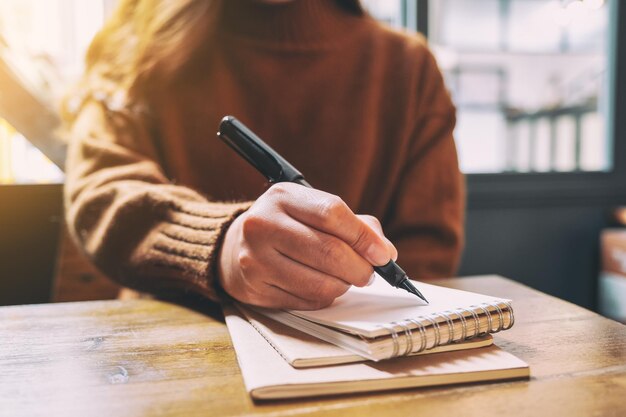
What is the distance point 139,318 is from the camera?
0.54 metres

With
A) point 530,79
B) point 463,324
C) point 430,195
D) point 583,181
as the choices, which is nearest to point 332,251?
point 463,324

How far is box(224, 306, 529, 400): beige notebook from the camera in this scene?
1.10 feet

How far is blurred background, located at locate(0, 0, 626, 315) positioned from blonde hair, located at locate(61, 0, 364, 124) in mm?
330

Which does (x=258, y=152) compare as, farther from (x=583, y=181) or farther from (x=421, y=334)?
(x=583, y=181)

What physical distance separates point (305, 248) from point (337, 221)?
0.12 ft

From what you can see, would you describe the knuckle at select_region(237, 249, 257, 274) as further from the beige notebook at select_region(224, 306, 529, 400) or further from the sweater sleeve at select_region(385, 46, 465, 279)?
the sweater sleeve at select_region(385, 46, 465, 279)

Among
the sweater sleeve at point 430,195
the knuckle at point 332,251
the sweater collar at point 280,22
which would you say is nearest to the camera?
the knuckle at point 332,251

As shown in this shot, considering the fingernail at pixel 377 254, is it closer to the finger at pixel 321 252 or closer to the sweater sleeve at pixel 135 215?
the finger at pixel 321 252

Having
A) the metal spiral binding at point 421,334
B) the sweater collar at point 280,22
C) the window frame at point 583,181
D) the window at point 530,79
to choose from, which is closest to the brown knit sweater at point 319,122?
the sweater collar at point 280,22

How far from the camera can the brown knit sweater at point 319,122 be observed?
3.01 feet

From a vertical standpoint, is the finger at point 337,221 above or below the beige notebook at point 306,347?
above

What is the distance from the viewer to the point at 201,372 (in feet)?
1.24

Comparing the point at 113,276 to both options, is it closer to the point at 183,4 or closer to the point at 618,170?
the point at 183,4

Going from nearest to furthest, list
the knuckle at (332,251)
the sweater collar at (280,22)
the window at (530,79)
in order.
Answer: the knuckle at (332,251), the sweater collar at (280,22), the window at (530,79)
